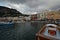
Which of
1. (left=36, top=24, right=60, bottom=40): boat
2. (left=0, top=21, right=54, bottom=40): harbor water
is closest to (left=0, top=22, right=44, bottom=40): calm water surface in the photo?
(left=0, top=21, right=54, bottom=40): harbor water

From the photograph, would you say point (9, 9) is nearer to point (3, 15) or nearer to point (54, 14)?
point (3, 15)

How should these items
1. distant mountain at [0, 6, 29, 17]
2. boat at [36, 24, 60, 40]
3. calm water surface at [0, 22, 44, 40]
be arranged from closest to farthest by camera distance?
boat at [36, 24, 60, 40]
calm water surface at [0, 22, 44, 40]
distant mountain at [0, 6, 29, 17]

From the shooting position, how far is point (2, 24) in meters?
15.9

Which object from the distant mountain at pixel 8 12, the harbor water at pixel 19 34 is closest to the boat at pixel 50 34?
the harbor water at pixel 19 34

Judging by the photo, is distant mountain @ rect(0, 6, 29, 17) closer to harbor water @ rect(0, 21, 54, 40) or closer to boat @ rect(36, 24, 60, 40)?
harbor water @ rect(0, 21, 54, 40)

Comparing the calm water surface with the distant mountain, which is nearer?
the calm water surface

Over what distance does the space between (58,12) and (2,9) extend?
27.0 feet

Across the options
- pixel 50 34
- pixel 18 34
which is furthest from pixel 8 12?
pixel 50 34

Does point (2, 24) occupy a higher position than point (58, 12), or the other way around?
point (58, 12)

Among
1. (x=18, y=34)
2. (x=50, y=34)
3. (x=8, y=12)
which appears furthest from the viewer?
(x=8, y=12)

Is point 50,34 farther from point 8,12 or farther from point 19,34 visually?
point 8,12

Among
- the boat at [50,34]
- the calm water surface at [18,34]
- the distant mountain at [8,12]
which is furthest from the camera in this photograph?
the distant mountain at [8,12]

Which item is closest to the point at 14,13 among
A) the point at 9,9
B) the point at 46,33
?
the point at 9,9

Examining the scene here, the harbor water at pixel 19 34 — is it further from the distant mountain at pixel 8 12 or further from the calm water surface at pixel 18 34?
the distant mountain at pixel 8 12
